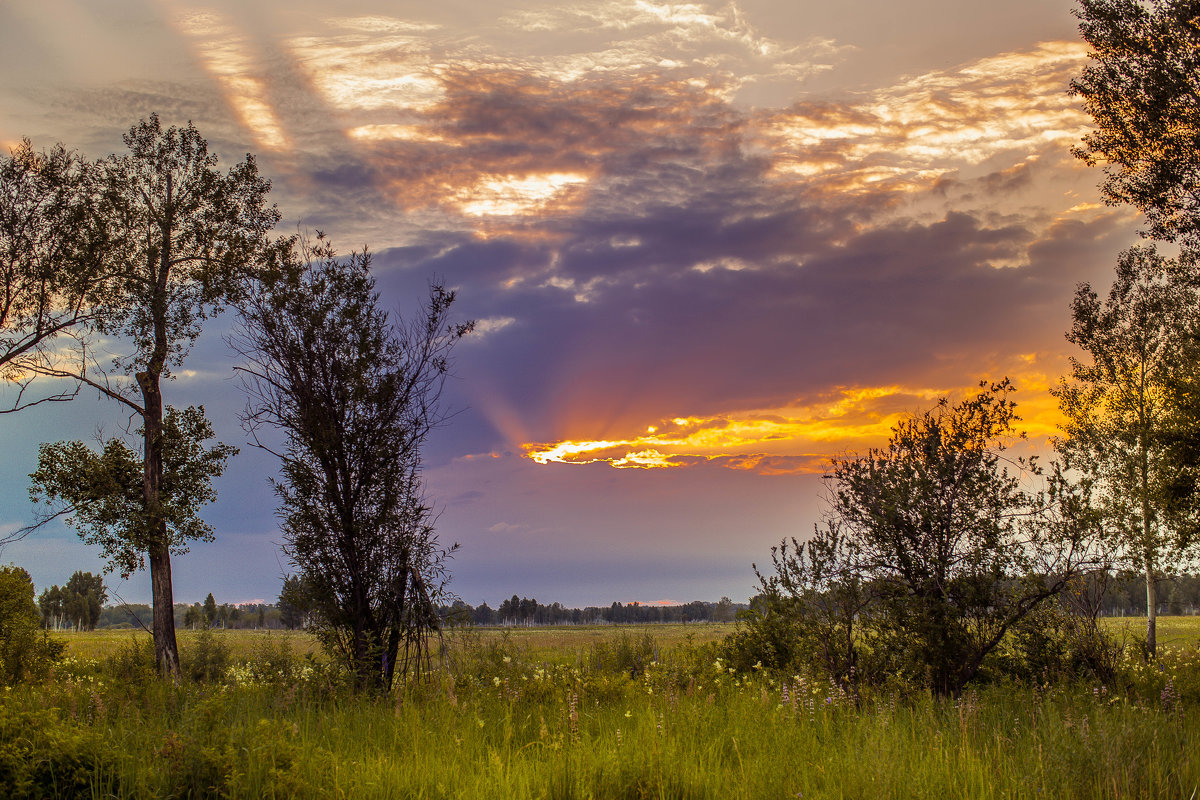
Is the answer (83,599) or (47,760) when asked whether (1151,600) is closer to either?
(47,760)

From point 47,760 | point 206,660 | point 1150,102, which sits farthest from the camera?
point 206,660

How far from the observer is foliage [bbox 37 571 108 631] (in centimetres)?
11875

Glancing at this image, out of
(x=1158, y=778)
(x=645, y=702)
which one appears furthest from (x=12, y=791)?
(x=1158, y=778)

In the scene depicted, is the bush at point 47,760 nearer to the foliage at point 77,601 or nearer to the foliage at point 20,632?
the foliage at point 20,632

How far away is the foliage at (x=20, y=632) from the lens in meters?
15.9

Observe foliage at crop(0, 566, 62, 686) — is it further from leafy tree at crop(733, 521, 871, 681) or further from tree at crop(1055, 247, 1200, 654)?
tree at crop(1055, 247, 1200, 654)

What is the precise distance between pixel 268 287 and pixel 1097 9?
1791 centimetres

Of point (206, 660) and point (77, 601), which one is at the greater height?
point (206, 660)

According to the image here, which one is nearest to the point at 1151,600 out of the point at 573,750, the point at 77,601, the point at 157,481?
the point at 573,750

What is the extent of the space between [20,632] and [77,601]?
5152 inches

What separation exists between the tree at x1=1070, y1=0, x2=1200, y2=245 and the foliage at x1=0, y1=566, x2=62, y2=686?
25.2 m

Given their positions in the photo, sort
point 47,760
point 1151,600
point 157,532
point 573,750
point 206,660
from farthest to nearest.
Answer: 1. point 1151,600
2. point 206,660
3. point 157,532
4. point 573,750
5. point 47,760

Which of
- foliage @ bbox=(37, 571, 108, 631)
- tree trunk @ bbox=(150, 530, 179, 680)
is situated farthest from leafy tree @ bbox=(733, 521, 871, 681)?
foliage @ bbox=(37, 571, 108, 631)

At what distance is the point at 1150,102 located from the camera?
51.6ft
